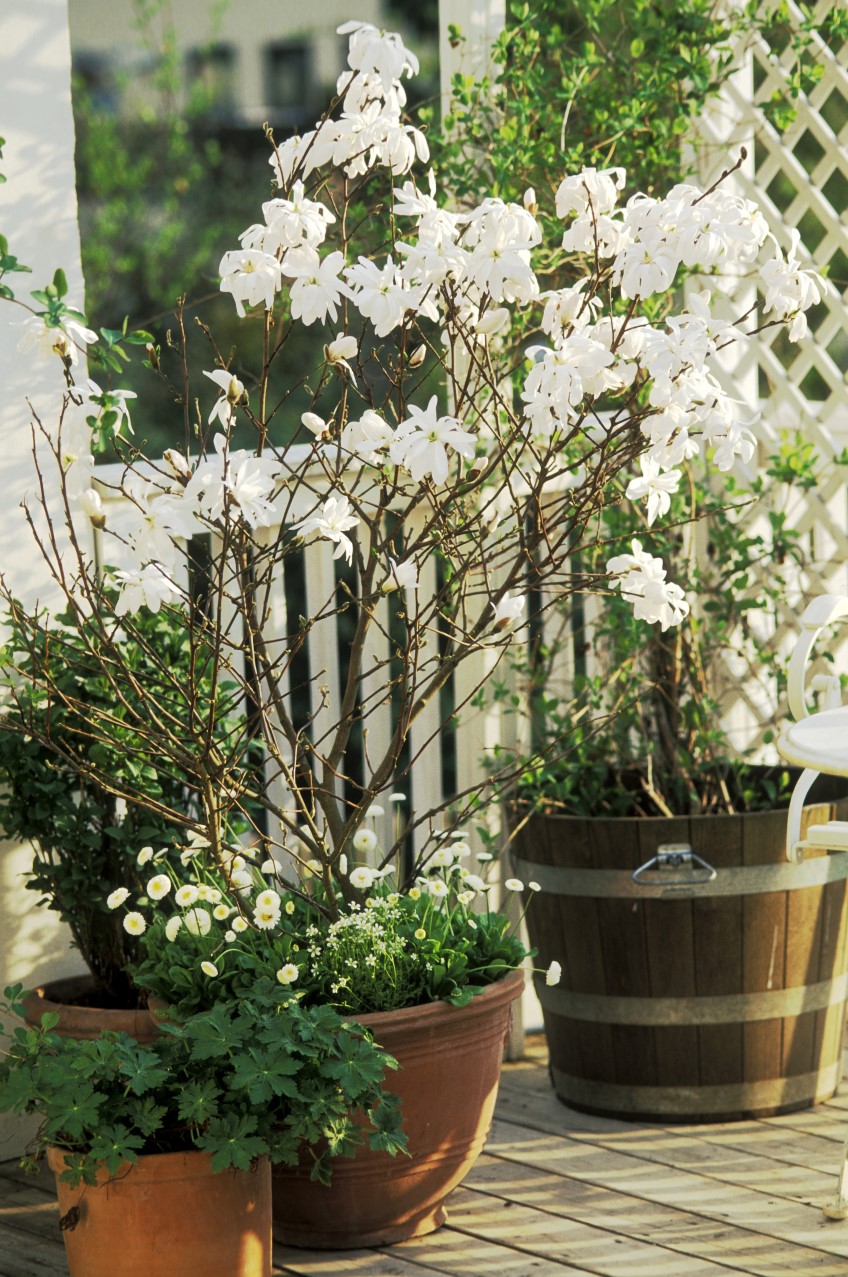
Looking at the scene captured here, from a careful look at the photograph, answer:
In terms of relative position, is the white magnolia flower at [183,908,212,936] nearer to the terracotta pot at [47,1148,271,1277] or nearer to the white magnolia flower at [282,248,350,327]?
the terracotta pot at [47,1148,271,1277]

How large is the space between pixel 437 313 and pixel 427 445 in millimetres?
236

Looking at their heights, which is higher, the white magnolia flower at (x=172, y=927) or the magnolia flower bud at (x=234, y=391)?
the magnolia flower bud at (x=234, y=391)

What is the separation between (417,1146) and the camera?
2.48 metres

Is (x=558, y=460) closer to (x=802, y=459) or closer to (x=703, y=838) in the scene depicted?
(x=802, y=459)

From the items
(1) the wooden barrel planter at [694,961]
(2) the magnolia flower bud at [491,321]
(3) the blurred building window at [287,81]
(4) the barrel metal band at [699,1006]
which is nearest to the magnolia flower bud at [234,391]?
(2) the magnolia flower bud at [491,321]

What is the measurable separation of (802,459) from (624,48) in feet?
3.00

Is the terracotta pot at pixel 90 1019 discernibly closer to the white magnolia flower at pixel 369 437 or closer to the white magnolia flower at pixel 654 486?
the white magnolia flower at pixel 369 437

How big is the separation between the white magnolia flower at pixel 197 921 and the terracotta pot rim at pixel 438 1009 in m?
0.23

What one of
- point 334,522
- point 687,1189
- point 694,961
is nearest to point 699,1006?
point 694,961

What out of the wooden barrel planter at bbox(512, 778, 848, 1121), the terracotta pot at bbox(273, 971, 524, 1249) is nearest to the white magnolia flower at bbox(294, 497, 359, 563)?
the terracotta pot at bbox(273, 971, 524, 1249)

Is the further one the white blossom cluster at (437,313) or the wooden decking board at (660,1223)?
the wooden decking board at (660,1223)

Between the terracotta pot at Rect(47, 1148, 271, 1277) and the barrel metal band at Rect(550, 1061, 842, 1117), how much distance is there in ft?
2.99

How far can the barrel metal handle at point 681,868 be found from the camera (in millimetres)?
2887

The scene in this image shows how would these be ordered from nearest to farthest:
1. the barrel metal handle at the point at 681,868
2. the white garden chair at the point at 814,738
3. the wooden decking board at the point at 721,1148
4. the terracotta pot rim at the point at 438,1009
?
the white garden chair at the point at 814,738
the terracotta pot rim at the point at 438,1009
the wooden decking board at the point at 721,1148
the barrel metal handle at the point at 681,868
